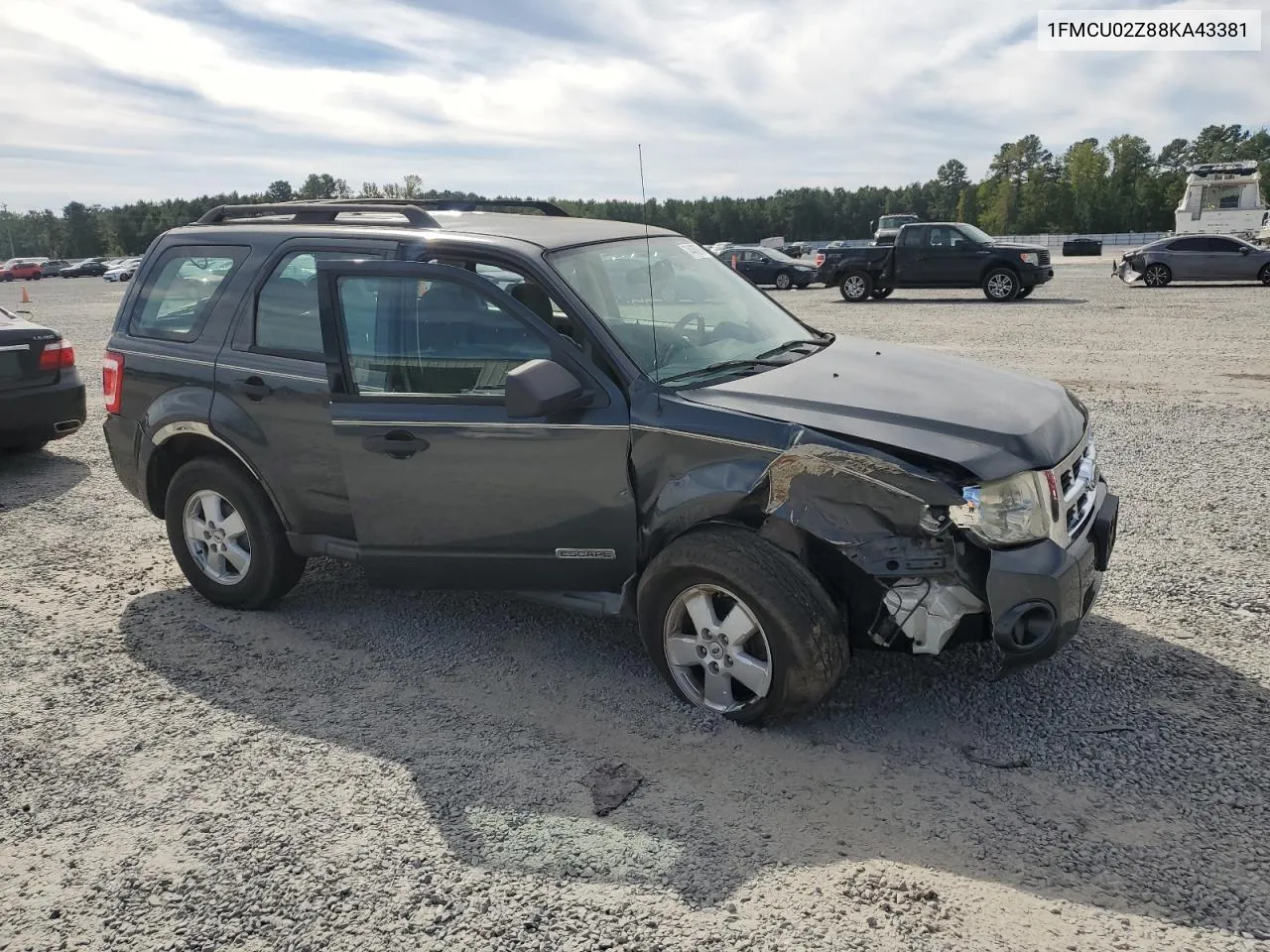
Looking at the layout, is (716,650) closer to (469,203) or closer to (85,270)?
(469,203)

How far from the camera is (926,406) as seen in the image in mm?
3701

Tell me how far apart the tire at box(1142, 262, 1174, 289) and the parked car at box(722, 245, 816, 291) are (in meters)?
9.26

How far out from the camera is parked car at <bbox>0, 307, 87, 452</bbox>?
26.5 ft

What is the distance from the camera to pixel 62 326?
2556cm

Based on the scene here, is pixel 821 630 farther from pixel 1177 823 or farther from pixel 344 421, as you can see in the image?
pixel 344 421

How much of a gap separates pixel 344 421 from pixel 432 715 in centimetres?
130

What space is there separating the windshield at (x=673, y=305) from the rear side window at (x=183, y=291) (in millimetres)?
1914

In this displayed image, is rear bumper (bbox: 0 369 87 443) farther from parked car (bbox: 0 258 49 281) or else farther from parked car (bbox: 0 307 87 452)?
parked car (bbox: 0 258 49 281)

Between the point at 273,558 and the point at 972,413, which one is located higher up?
the point at 972,413

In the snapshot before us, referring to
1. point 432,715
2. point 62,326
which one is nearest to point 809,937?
point 432,715

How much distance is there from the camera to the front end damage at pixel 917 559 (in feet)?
11.0

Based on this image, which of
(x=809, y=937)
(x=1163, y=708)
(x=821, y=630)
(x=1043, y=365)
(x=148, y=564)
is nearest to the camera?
(x=809, y=937)

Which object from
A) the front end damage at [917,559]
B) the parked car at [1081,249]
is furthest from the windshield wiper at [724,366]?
the parked car at [1081,249]

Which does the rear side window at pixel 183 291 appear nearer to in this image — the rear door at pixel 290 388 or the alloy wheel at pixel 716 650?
the rear door at pixel 290 388
